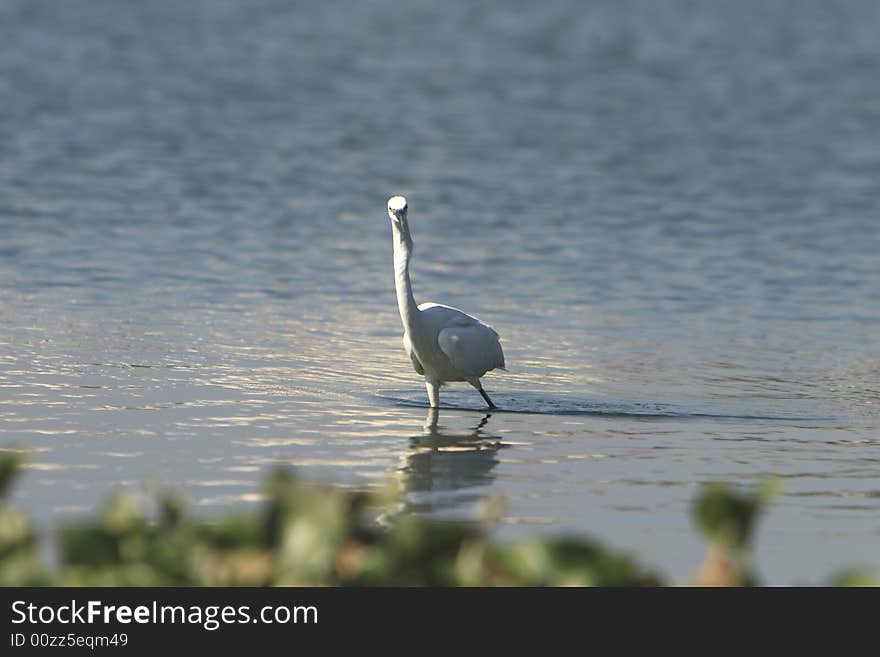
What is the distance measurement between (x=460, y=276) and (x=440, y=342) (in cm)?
A: 553

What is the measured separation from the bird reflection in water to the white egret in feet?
1.11

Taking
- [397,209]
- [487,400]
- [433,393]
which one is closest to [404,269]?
[397,209]

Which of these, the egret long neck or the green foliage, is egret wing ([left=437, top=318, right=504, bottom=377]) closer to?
the egret long neck

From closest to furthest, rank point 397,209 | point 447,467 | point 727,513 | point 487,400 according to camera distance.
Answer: point 727,513, point 447,467, point 397,209, point 487,400

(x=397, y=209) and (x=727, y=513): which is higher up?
(x=397, y=209)

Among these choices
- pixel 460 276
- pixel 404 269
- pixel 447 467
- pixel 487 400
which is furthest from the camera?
pixel 460 276

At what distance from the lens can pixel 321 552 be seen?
12.3 feet

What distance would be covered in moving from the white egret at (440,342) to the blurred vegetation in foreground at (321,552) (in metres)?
6.88

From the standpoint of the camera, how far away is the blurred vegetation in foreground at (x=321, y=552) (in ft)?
12.4

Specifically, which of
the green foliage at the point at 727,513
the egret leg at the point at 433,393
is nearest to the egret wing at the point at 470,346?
the egret leg at the point at 433,393

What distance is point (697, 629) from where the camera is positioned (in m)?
3.69

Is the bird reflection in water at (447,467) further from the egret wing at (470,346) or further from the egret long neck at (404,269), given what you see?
the egret long neck at (404,269)

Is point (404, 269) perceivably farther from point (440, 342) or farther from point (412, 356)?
point (412, 356)

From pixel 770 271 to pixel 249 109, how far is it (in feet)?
46.4
